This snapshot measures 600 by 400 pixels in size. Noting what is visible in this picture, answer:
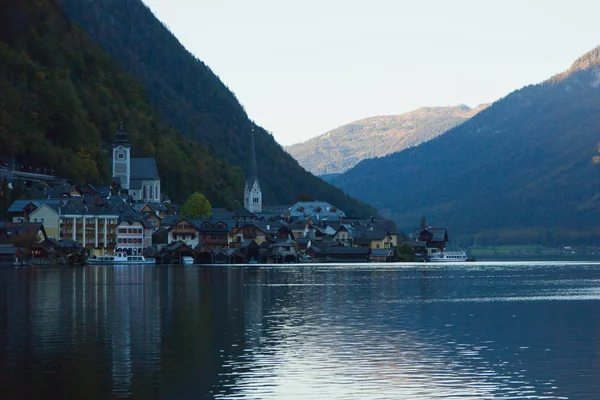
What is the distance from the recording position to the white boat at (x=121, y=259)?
162 metres

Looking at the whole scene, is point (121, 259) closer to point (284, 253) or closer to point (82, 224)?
point (82, 224)

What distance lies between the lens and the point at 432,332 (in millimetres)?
51250

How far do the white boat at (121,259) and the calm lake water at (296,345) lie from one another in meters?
82.6

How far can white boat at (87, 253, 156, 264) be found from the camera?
532ft

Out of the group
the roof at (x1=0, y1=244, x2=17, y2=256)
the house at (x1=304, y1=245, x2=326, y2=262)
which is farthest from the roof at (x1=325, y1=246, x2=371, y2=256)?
the roof at (x1=0, y1=244, x2=17, y2=256)

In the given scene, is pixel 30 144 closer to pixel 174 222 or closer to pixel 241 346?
pixel 174 222

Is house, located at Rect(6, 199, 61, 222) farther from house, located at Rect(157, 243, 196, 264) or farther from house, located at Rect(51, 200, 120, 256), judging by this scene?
house, located at Rect(157, 243, 196, 264)

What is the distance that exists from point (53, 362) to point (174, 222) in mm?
145613

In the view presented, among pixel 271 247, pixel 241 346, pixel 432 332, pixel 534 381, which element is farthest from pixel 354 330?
pixel 271 247

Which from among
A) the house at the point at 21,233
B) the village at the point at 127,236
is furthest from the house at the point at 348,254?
the house at the point at 21,233

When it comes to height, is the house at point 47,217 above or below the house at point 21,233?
above

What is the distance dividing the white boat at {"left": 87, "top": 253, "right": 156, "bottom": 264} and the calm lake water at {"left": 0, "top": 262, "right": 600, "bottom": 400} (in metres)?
82.6

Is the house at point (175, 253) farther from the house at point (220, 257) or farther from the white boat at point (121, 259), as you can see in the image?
Result: the house at point (220, 257)

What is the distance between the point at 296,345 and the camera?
45562 mm
